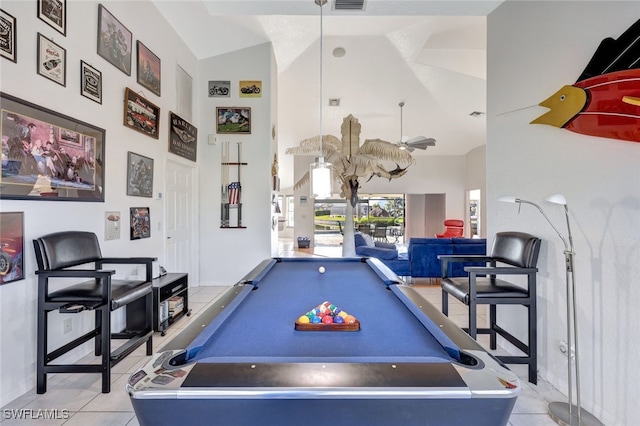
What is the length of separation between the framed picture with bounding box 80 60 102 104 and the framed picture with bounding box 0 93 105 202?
10.9 inches

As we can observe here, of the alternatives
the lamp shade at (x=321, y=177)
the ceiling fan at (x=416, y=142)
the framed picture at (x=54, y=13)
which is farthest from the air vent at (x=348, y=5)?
the ceiling fan at (x=416, y=142)

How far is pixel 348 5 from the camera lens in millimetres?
3041

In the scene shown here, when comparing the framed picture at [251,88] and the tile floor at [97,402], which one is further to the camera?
the framed picture at [251,88]

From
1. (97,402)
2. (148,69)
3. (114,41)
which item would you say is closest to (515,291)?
(97,402)

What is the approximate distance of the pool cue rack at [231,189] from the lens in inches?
199

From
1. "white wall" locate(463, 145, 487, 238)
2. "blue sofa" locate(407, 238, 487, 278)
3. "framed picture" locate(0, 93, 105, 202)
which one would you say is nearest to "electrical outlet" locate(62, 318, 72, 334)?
"framed picture" locate(0, 93, 105, 202)

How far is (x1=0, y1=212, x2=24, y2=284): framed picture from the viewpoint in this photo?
1.99m

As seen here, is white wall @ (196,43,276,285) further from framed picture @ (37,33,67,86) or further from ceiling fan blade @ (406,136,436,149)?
ceiling fan blade @ (406,136,436,149)

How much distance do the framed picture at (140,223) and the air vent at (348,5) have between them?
2977mm

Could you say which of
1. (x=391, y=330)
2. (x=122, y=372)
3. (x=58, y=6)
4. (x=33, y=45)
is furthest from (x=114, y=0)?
(x=391, y=330)

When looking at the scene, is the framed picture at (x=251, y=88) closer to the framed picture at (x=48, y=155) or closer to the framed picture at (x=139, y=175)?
the framed picture at (x=139, y=175)

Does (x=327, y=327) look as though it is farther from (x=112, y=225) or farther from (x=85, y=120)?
(x=85, y=120)

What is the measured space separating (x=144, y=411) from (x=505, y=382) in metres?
1.11

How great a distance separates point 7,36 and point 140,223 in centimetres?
196
